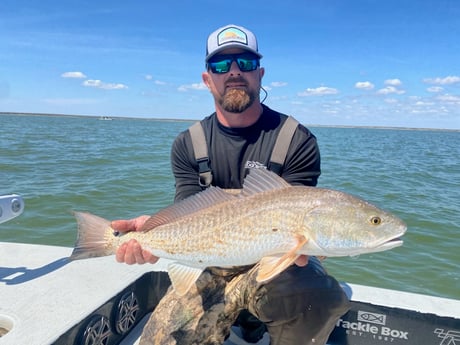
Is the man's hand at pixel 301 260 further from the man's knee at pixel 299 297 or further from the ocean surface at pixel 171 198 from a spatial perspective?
the ocean surface at pixel 171 198

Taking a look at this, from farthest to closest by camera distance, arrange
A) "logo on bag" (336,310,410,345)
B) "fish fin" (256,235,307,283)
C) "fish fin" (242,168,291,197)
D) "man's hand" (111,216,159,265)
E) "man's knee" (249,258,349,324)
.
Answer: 1. "logo on bag" (336,310,410,345)
2. "man's hand" (111,216,159,265)
3. "man's knee" (249,258,349,324)
4. "fish fin" (242,168,291,197)
5. "fish fin" (256,235,307,283)

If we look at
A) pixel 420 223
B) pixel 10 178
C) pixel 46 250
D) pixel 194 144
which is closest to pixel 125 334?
pixel 46 250

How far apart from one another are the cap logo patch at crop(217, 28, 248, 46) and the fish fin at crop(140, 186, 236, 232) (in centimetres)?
156

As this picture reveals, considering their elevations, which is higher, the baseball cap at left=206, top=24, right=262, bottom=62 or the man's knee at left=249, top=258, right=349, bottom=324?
the baseball cap at left=206, top=24, right=262, bottom=62

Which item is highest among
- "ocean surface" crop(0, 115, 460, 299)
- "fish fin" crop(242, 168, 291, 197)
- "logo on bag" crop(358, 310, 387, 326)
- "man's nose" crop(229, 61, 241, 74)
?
"man's nose" crop(229, 61, 241, 74)

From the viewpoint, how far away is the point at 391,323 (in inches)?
142

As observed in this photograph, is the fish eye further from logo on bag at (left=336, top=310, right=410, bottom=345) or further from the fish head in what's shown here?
logo on bag at (left=336, top=310, right=410, bottom=345)

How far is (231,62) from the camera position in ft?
12.4

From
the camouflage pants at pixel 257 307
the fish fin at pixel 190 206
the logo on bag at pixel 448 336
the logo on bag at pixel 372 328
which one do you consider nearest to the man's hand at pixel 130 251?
the fish fin at pixel 190 206

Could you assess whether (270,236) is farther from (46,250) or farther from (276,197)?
(46,250)

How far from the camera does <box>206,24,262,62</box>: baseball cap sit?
3691 millimetres

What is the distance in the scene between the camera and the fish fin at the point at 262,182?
276 centimetres

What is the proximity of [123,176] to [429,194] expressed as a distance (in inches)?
480

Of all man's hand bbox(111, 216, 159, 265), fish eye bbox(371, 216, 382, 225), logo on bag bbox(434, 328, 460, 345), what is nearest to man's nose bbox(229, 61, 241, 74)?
man's hand bbox(111, 216, 159, 265)
